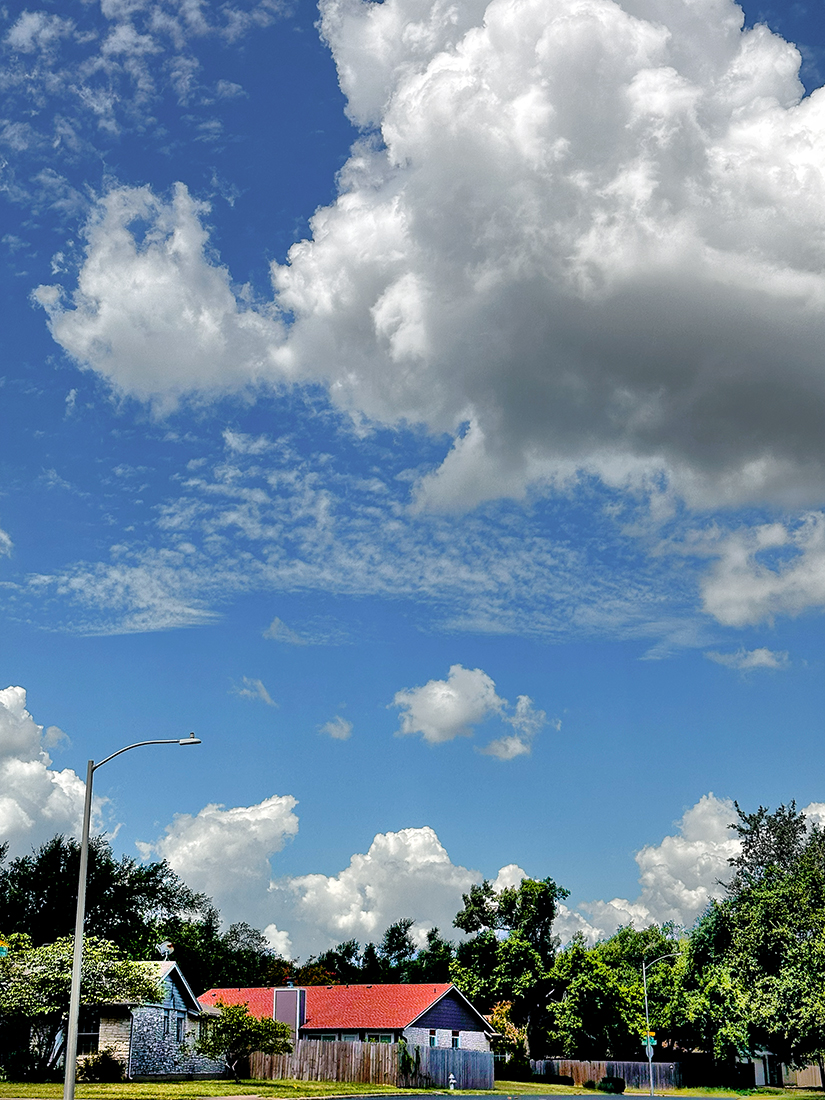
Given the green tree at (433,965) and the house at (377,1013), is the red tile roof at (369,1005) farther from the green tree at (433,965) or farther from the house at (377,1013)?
the green tree at (433,965)

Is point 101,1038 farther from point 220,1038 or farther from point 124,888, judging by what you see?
point 124,888

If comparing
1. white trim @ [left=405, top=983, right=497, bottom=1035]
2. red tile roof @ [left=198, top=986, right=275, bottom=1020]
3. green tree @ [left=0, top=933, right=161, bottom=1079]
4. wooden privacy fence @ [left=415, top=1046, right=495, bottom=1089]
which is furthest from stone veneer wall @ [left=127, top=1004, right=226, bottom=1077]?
red tile roof @ [left=198, top=986, right=275, bottom=1020]

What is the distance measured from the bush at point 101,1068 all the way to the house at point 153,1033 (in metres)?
0.36

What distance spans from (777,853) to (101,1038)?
5754cm

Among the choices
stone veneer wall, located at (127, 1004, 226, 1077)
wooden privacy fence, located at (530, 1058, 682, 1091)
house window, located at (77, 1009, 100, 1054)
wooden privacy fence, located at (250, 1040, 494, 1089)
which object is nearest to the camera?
house window, located at (77, 1009, 100, 1054)

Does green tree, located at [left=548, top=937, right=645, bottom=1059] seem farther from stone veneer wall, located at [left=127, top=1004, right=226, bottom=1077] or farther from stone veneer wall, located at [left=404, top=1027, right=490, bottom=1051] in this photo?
stone veneer wall, located at [left=127, top=1004, right=226, bottom=1077]

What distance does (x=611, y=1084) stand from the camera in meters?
66.8

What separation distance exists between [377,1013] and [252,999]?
33.0 feet

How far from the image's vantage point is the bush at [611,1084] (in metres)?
66.6

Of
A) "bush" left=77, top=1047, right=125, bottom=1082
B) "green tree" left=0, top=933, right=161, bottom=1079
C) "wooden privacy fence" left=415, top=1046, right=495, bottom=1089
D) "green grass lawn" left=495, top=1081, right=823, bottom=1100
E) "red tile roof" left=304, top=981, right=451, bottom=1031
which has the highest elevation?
"green tree" left=0, top=933, right=161, bottom=1079

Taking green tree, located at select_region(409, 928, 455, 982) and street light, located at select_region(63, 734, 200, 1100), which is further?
green tree, located at select_region(409, 928, 455, 982)

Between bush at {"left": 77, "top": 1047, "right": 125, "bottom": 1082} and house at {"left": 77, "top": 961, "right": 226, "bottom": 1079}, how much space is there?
0.36 meters

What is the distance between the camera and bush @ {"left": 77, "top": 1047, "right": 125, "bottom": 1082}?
47.3 m

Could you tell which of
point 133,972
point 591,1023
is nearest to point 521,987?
point 591,1023
